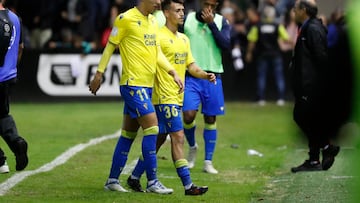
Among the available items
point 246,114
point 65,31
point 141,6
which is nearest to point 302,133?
point 141,6

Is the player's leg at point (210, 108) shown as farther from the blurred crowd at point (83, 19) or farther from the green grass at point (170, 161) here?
the blurred crowd at point (83, 19)

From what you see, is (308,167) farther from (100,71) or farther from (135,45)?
(100,71)

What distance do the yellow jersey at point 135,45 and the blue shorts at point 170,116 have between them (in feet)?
1.30

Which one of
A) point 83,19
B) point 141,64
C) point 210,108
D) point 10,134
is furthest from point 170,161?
point 83,19

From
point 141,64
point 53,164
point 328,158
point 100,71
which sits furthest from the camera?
point 53,164

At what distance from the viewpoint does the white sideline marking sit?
10633 mm

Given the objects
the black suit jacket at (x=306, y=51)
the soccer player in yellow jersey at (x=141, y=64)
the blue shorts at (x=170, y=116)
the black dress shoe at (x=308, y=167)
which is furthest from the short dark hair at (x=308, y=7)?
the soccer player in yellow jersey at (x=141, y=64)

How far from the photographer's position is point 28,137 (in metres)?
16.3

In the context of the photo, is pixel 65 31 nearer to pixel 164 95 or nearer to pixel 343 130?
pixel 164 95

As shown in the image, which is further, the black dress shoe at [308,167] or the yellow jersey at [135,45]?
the black dress shoe at [308,167]

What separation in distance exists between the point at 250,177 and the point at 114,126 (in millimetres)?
6637

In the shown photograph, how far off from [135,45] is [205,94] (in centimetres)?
279

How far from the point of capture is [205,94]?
12562mm

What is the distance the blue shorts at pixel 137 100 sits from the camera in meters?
9.75
